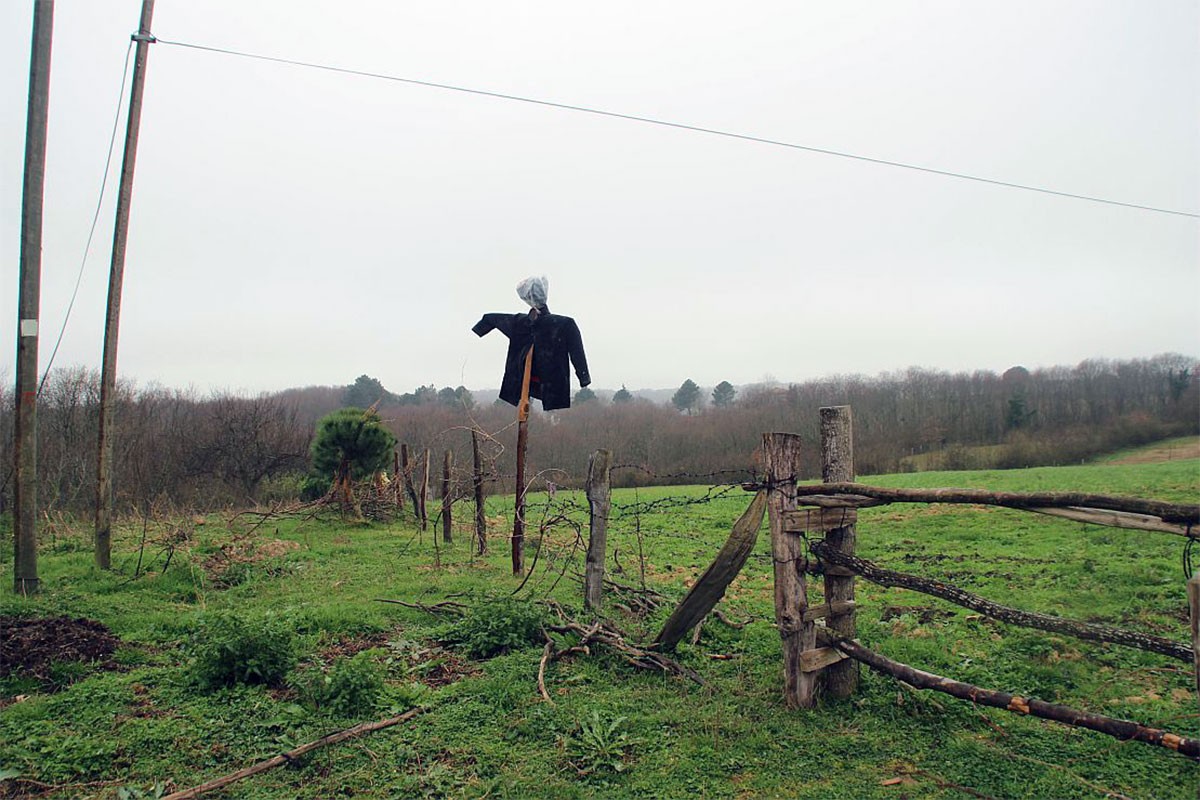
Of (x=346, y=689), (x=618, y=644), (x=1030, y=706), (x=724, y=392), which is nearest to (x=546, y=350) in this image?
(x=618, y=644)

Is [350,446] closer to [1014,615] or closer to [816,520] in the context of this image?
[816,520]

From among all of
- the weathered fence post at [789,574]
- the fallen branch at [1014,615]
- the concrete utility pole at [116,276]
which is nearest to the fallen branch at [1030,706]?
the weathered fence post at [789,574]

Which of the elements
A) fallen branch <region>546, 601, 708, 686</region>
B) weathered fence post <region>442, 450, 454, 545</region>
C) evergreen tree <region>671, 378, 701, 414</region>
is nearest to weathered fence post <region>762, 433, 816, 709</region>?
fallen branch <region>546, 601, 708, 686</region>

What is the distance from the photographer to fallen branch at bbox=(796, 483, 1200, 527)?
326 cm

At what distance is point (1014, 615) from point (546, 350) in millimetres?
5262

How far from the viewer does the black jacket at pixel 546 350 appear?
805cm

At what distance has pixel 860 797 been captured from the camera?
138 inches

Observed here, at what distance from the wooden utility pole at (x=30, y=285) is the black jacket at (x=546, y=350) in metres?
4.19

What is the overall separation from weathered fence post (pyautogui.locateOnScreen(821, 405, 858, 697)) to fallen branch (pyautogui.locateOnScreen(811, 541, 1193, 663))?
0.12 meters

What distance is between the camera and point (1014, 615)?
4.00m

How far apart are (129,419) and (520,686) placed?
2610 cm

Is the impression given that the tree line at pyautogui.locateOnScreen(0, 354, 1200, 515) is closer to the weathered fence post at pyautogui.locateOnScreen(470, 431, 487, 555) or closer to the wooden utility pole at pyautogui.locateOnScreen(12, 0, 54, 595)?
the weathered fence post at pyautogui.locateOnScreen(470, 431, 487, 555)

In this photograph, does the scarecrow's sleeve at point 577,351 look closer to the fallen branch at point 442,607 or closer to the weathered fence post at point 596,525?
the weathered fence post at point 596,525

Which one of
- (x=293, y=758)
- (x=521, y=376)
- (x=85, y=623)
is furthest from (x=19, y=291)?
(x=293, y=758)
